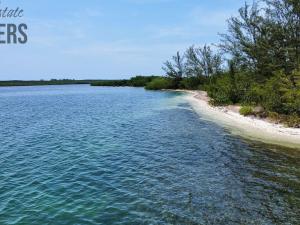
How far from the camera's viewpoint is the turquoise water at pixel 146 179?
11516mm

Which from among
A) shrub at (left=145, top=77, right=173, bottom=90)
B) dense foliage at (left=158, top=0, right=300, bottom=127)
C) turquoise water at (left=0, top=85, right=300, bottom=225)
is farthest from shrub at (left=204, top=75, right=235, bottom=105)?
shrub at (left=145, top=77, right=173, bottom=90)

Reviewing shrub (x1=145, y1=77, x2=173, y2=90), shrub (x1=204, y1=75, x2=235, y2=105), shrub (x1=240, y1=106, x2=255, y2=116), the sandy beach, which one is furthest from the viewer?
shrub (x1=145, y1=77, x2=173, y2=90)

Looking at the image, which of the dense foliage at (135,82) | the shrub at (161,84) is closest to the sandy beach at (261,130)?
the shrub at (161,84)

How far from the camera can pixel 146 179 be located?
15641mm

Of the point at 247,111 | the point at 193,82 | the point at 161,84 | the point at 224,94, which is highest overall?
the point at 193,82

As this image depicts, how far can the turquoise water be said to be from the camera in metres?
11.5

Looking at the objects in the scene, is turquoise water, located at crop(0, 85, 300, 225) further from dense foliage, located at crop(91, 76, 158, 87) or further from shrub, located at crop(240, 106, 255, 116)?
dense foliage, located at crop(91, 76, 158, 87)

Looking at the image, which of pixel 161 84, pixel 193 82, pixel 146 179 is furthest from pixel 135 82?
pixel 146 179

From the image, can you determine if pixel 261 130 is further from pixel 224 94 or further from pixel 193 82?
pixel 193 82

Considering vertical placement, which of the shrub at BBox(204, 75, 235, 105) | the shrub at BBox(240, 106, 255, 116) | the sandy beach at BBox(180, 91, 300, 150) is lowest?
the sandy beach at BBox(180, 91, 300, 150)

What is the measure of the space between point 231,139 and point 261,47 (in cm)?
1550

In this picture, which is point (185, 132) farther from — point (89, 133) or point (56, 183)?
point (56, 183)

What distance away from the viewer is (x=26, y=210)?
11898 mm

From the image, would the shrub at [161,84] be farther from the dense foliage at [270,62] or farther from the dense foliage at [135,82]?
the dense foliage at [270,62]
